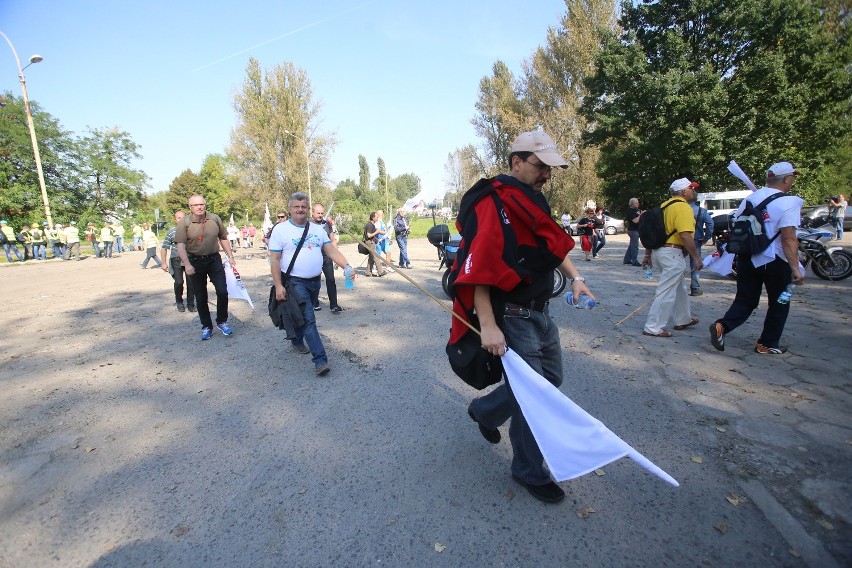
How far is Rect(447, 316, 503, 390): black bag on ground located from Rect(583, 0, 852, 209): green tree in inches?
1068

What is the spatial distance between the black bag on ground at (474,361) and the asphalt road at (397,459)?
75 centimetres

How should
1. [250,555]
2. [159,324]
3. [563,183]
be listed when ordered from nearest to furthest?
[250,555] → [159,324] → [563,183]

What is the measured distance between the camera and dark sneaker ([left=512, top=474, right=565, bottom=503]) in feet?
8.50

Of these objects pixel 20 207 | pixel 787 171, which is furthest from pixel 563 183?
pixel 20 207

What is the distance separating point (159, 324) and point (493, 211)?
730cm

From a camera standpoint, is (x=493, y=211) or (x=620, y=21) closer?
(x=493, y=211)

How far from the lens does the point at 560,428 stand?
2.32 metres

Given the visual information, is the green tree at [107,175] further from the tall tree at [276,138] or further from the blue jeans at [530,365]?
the blue jeans at [530,365]

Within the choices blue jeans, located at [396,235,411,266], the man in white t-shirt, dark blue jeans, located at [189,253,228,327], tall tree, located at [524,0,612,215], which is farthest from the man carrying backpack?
tall tree, located at [524,0,612,215]

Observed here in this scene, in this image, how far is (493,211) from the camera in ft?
7.59

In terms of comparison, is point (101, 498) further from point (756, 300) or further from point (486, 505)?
point (756, 300)

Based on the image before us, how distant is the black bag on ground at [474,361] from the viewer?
8.36 ft

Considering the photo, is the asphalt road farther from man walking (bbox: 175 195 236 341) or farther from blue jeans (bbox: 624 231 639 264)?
blue jeans (bbox: 624 231 639 264)

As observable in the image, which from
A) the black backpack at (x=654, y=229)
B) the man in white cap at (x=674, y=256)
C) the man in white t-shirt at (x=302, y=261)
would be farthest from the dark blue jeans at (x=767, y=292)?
the man in white t-shirt at (x=302, y=261)
